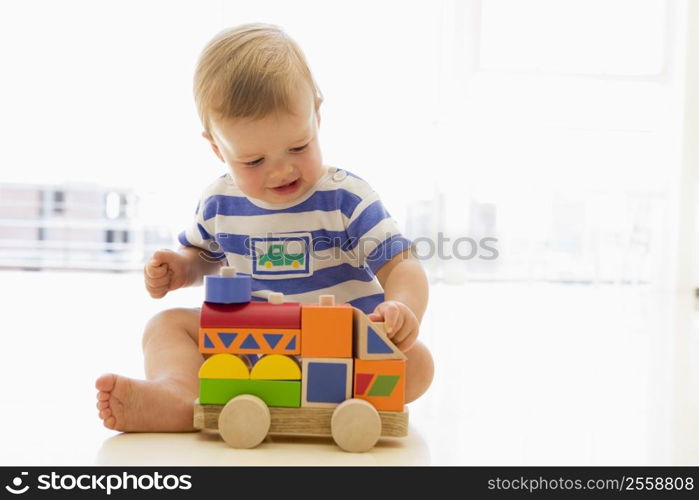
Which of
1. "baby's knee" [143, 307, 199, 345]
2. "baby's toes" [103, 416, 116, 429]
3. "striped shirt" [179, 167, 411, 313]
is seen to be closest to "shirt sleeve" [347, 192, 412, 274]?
"striped shirt" [179, 167, 411, 313]

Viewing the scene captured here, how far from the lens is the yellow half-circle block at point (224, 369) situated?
0.75 meters

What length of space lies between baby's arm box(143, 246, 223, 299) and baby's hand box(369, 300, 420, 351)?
31cm

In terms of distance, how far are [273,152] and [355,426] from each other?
0.33 m

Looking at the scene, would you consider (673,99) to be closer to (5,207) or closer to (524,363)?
(524,363)

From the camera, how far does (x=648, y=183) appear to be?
313 cm

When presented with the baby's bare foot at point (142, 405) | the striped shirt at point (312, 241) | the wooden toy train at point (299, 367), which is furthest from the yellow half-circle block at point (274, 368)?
the striped shirt at point (312, 241)

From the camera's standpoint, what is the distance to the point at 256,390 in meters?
0.75

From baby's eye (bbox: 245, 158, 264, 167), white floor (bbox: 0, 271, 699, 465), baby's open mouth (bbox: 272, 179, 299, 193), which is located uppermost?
baby's eye (bbox: 245, 158, 264, 167)

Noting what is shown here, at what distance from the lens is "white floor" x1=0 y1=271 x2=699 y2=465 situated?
74 cm

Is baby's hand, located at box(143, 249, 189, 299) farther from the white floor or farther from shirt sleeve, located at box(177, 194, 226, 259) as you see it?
the white floor

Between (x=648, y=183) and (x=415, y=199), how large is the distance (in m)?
0.99

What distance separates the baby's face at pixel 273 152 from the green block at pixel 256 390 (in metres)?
0.26

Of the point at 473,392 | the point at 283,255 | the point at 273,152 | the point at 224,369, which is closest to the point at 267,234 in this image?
the point at 283,255
